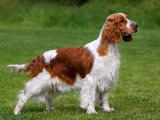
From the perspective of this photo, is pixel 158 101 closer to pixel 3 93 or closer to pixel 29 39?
pixel 3 93

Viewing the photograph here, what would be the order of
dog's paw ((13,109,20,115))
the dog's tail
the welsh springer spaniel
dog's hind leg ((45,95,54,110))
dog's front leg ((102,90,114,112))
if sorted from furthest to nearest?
dog's hind leg ((45,95,54,110))
the dog's tail
dog's front leg ((102,90,114,112))
dog's paw ((13,109,20,115))
the welsh springer spaniel

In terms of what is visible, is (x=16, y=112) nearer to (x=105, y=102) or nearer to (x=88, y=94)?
(x=88, y=94)

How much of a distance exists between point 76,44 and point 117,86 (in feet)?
47.8

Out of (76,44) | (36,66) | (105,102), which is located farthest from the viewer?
(76,44)

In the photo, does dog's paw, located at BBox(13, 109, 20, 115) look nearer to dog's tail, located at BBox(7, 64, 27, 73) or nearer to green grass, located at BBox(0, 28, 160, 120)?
green grass, located at BBox(0, 28, 160, 120)

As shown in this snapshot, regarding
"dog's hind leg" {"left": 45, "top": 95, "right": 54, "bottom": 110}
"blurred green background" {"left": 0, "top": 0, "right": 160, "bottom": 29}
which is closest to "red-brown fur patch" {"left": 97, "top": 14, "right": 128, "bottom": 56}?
"dog's hind leg" {"left": 45, "top": 95, "right": 54, "bottom": 110}

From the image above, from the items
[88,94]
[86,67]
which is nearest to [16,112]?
[88,94]

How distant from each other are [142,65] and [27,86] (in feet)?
29.6

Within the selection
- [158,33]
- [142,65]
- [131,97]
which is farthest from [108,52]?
[158,33]

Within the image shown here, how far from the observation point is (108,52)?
11.1 metres

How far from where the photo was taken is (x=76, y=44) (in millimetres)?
28719

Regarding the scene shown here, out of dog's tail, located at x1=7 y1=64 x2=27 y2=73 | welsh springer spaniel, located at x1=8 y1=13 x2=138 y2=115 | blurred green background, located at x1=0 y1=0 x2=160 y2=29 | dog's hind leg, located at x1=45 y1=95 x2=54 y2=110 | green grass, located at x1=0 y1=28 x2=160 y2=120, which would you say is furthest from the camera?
blurred green background, located at x1=0 y1=0 x2=160 y2=29

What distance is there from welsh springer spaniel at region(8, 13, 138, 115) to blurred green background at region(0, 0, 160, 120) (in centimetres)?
40

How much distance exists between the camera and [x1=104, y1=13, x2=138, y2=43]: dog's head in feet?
36.3
